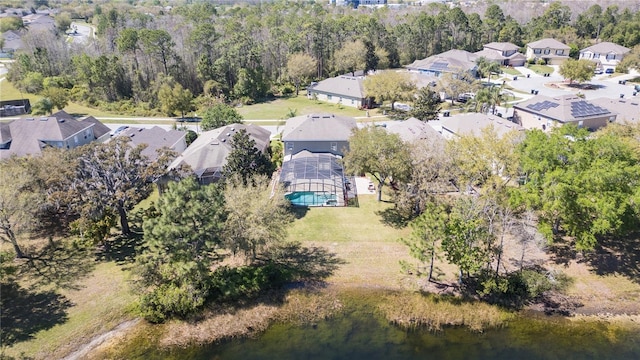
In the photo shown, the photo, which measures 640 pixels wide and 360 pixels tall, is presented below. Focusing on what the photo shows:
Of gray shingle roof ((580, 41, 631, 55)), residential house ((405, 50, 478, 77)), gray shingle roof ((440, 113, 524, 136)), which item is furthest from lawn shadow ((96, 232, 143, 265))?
gray shingle roof ((580, 41, 631, 55))

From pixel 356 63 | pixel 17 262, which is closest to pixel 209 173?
pixel 17 262

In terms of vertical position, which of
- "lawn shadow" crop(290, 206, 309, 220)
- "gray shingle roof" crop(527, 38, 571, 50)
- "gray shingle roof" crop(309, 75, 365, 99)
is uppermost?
"gray shingle roof" crop(527, 38, 571, 50)

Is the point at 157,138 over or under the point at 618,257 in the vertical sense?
over

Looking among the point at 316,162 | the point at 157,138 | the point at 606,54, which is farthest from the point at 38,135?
the point at 606,54

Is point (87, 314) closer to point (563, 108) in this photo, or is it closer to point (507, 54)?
point (563, 108)

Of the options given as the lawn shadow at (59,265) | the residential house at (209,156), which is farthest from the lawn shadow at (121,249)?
the residential house at (209,156)

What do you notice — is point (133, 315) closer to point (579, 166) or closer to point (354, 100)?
point (579, 166)

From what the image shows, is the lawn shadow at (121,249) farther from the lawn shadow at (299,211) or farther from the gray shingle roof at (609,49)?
the gray shingle roof at (609,49)

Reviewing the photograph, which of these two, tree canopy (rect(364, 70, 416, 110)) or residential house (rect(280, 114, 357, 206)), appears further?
tree canopy (rect(364, 70, 416, 110))

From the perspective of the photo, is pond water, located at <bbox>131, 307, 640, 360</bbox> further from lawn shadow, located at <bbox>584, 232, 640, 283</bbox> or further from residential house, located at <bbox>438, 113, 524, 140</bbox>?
residential house, located at <bbox>438, 113, 524, 140</bbox>
